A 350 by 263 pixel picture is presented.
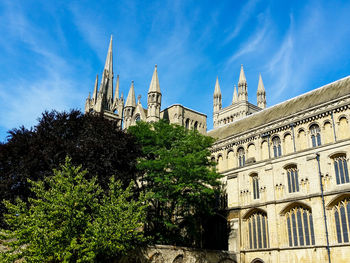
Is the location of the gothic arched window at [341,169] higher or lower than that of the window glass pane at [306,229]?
higher

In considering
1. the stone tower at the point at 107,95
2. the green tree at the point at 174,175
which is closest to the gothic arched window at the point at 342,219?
the green tree at the point at 174,175

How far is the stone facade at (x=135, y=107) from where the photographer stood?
50594mm

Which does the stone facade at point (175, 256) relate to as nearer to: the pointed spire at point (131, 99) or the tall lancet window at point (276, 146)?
the tall lancet window at point (276, 146)

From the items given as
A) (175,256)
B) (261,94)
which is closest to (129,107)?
(261,94)

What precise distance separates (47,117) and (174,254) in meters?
14.7

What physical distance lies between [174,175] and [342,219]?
13460 mm

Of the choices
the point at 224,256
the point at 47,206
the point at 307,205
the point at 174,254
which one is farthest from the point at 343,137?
the point at 47,206

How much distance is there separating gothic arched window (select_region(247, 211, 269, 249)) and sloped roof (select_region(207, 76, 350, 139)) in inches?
361

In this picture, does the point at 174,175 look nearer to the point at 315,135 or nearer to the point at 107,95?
the point at 315,135

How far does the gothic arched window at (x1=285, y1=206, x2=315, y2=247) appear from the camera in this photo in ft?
94.7

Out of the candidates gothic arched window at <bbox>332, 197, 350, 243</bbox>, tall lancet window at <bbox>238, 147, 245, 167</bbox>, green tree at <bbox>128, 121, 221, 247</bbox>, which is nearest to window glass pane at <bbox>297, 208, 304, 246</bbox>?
gothic arched window at <bbox>332, 197, 350, 243</bbox>

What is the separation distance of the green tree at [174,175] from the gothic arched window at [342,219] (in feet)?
31.7

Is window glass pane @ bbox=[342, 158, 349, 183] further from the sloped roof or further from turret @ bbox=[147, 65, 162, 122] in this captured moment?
turret @ bbox=[147, 65, 162, 122]

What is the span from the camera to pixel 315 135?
31016mm
